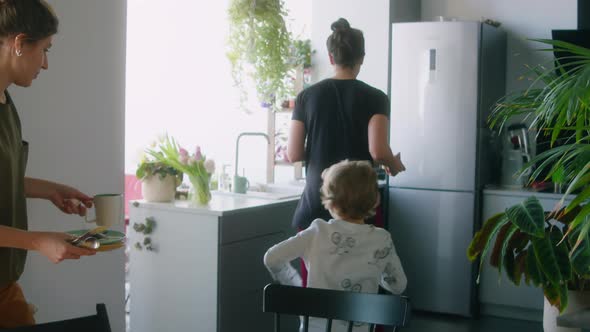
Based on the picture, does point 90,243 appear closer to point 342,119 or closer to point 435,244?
point 342,119

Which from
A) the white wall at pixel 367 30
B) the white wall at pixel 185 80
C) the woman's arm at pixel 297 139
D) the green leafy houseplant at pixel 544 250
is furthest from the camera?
the white wall at pixel 185 80

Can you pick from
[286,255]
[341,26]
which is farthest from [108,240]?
[341,26]

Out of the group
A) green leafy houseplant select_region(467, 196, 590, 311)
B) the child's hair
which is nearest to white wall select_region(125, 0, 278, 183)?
green leafy houseplant select_region(467, 196, 590, 311)

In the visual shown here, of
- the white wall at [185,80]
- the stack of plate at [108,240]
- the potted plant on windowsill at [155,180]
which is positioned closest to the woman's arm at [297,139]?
the potted plant on windowsill at [155,180]

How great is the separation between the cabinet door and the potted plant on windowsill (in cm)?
9

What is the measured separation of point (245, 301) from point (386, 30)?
2.25 m

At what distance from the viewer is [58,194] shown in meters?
2.03

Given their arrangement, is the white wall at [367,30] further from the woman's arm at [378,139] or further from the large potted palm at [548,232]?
the woman's arm at [378,139]

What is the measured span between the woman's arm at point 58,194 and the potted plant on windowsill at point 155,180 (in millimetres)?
1614

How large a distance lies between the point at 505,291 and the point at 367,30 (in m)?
1.94

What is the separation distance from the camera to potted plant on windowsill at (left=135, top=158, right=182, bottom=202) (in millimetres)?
3662

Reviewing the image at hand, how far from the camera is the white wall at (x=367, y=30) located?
500cm

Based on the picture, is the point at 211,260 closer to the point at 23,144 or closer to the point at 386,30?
the point at 23,144

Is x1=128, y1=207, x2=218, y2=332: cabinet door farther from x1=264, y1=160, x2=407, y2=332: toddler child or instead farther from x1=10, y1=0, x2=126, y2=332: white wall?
x1=264, y1=160, x2=407, y2=332: toddler child
